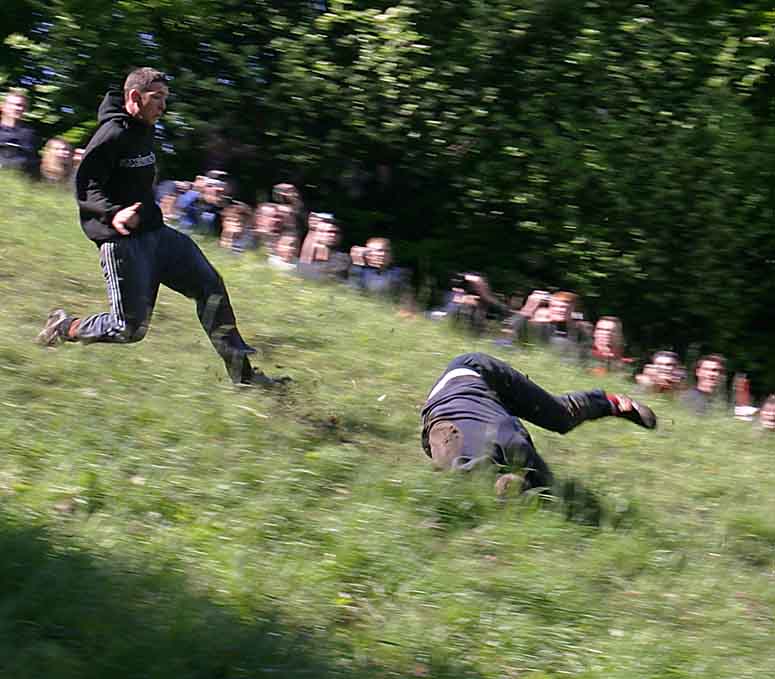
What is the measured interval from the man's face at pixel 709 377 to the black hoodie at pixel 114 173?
5.13 meters

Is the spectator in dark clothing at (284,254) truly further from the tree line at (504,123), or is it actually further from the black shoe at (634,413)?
the black shoe at (634,413)

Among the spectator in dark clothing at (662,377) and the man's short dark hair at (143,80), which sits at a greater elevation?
the man's short dark hair at (143,80)

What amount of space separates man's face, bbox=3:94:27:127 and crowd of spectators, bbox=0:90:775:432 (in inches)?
0.5

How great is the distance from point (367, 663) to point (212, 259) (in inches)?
253

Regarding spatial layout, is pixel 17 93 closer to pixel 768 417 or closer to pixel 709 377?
pixel 709 377

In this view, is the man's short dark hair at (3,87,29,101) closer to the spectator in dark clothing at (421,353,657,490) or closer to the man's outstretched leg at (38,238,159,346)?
the man's outstretched leg at (38,238,159,346)

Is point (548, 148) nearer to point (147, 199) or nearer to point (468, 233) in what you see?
point (468, 233)

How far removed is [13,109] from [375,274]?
13.3ft

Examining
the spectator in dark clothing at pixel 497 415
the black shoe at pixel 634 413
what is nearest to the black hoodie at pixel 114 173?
the spectator in dark clothing at pixel 497 415

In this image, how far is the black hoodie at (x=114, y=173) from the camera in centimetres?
659

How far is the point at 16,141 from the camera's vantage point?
12.2 meters

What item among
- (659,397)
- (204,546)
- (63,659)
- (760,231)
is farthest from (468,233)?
(63,659)

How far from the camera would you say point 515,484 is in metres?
6.00

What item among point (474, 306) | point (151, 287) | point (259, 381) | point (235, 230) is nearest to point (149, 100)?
point (151, 287)
